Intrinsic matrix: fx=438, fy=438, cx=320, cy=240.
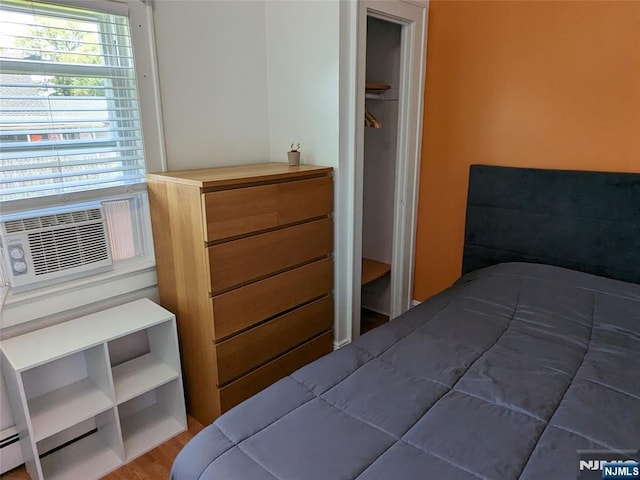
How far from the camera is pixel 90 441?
2.04 meters

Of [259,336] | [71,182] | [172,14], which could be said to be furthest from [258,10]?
[259,336]

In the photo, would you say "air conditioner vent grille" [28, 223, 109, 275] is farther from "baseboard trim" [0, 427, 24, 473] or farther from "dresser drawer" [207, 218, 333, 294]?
"baseboard trim" [0, 427, 24, 473]

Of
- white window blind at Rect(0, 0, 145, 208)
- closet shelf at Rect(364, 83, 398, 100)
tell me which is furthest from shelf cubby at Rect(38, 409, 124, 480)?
closet shelf at Rect(364, 83, 398, 100)

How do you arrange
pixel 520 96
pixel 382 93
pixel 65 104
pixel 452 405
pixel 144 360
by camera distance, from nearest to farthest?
1. pixel 452 405
2. pixel 65 104
3. pixel 144 360
4. pixel 520 96
5. pixel 382 93

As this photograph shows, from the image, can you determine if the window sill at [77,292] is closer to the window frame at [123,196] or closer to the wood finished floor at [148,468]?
the window frame at [123,196]

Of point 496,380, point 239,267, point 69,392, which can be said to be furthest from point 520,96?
point 69,392

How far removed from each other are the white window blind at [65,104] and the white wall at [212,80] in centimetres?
19

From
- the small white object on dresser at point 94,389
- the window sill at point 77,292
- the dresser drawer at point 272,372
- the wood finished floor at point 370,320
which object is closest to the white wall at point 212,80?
the window sill at point 77,292

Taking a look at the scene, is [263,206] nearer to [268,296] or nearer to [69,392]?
[268,296]

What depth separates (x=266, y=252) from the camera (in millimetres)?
2049

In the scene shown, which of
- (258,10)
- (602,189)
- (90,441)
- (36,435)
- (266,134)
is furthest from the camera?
(266,134)

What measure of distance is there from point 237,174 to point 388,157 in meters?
1.34

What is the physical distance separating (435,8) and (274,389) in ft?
7.85

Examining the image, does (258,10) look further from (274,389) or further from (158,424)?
(158,424)
